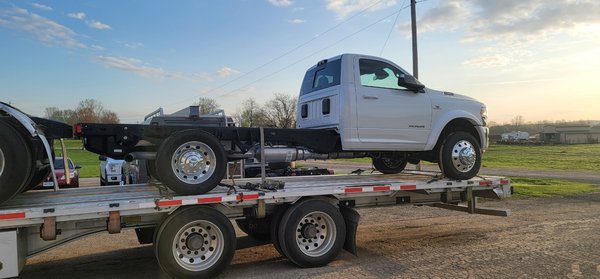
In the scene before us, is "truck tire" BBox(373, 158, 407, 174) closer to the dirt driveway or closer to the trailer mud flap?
the dirt driveway

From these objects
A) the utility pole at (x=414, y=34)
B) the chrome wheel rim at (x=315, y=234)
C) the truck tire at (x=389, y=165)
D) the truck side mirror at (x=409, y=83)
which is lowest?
the chrome wheel rim at (x=315, y=234)

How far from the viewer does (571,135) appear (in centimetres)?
9525

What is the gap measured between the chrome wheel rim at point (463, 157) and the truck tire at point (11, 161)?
239 inches

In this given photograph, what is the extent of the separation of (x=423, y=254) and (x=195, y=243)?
3.28m

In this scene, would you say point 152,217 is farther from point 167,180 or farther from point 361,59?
point 361,59

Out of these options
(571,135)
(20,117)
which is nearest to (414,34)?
(20,117)

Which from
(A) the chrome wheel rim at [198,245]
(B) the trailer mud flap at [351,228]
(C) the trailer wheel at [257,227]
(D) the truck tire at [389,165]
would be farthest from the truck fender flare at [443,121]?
(A) the chrome wheel rim at [198,245]

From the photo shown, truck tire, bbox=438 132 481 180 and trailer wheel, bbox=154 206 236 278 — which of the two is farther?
truck tire, bbox=438 132 481 180

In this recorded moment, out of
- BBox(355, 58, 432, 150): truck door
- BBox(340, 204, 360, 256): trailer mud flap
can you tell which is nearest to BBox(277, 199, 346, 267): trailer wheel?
BBox(340, 204, 360, 256): trailer mud flap

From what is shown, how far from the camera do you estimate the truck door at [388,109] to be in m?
6.96

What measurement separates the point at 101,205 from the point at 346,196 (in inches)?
122

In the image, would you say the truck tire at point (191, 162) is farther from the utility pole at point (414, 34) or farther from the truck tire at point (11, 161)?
the utility pole at point (414, 34)

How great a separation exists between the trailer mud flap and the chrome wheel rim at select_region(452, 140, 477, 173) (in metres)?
2.24

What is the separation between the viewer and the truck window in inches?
277
